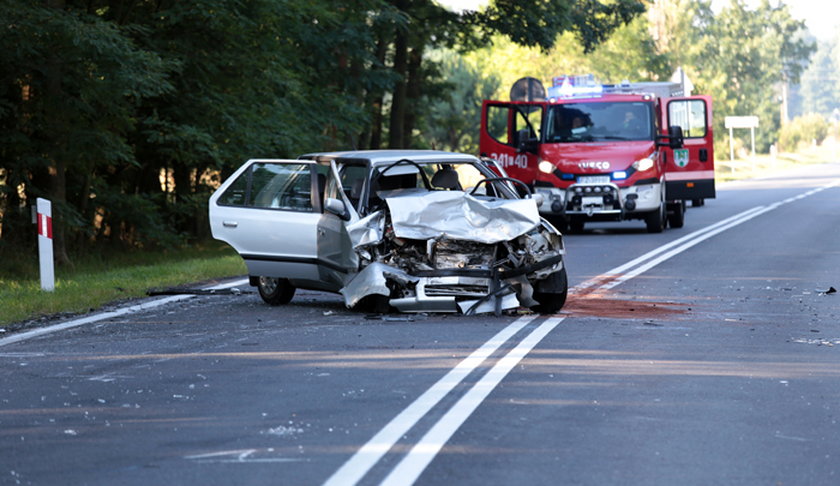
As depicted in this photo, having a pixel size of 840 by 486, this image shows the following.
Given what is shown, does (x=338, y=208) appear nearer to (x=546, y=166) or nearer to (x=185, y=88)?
(x=546, y=166)

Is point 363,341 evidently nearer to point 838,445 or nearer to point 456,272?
point 456,272

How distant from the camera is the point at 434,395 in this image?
25.9 feet

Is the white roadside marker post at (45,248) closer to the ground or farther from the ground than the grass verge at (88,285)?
farther from the ground

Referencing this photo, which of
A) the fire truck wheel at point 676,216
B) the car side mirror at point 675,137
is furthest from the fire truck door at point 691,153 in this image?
the car side mirror at point 675,137

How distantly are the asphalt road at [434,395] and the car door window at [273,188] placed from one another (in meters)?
0.99

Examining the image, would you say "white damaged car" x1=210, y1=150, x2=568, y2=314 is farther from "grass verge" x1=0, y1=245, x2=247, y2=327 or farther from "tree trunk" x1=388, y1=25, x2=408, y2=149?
"tree trunk" x1=388, y1=25, x2=408, y2=149

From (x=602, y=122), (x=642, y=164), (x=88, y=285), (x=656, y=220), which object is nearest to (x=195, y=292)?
(x=88, y=285)

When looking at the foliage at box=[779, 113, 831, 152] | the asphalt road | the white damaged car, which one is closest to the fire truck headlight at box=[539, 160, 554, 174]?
the asphalt road

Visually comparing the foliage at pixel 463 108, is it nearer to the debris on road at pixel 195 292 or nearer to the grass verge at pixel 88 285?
the grass verge at pixel 88 285

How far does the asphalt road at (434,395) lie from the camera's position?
620 cm

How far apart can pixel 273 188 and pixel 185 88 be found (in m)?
12.2

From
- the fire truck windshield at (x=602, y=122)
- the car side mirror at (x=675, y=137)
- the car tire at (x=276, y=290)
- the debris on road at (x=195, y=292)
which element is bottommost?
the debris on road at (x=195, y=292)

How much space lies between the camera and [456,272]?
38.5 ft

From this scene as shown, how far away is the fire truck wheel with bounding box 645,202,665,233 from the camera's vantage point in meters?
24.3
